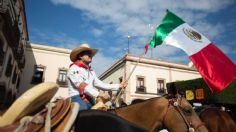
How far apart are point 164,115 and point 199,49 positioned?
8.24 feet

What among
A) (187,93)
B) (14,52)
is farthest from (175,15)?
(14,52)

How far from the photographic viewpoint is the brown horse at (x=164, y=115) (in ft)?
9.94

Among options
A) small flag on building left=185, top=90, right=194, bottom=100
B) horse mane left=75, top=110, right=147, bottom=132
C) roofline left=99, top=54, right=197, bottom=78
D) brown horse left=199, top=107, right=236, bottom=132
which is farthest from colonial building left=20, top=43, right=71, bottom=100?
horse mane left=75, top=110, right=147, bottom=132

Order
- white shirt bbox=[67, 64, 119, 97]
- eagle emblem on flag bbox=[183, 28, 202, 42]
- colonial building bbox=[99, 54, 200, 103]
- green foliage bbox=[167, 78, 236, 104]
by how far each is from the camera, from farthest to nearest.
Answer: colonial building bbox=[99, 54, 200, 103], green foliage bbox=[167, 78, 236, 104], eagle emblem on flag bbox=[183, 28, 202, 42], white shirt bbox=[67, 64, 119, 97]

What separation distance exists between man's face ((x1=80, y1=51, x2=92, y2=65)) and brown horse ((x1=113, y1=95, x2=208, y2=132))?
41.6 inches

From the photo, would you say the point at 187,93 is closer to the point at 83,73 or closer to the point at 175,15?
the point at 175,15

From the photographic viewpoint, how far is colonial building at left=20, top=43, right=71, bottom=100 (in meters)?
26.0

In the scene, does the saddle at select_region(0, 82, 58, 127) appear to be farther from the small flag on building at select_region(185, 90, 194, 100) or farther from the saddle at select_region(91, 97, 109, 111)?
the small flag on building at select_region(185, 90, 194, 100)

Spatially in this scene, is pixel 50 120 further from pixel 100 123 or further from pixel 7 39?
pixel 7 39

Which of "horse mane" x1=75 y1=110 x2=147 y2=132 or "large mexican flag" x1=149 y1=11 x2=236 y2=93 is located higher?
"large mexican flag" x1=149 y1=11 x2=236 y2=93

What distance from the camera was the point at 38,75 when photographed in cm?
2625

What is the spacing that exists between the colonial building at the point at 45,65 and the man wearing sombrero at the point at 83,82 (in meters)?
23.0

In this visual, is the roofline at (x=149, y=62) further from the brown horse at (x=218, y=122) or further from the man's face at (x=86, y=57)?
the man's face at (x=86, y=57)

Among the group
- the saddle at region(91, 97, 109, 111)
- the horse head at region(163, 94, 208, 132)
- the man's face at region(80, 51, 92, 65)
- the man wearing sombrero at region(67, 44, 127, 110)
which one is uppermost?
the man's face at region(80, 51, 92, 65)
